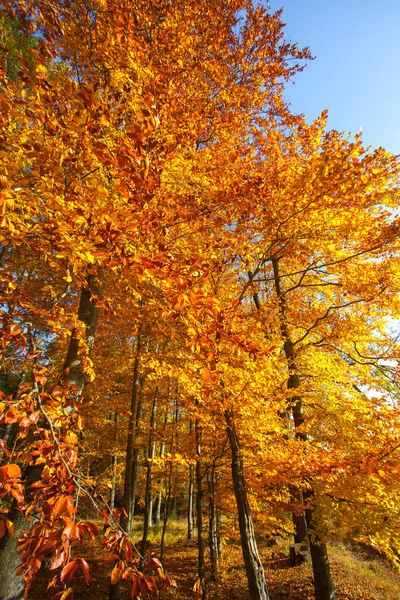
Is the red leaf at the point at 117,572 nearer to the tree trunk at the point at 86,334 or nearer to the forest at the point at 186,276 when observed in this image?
the forest at the point at 186,276

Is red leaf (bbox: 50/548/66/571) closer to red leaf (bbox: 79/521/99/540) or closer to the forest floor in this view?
red leaf (bbox: 79/521/99/540)

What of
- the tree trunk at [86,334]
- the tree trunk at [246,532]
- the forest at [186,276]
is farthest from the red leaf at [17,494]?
the tree trunk at [246,532]

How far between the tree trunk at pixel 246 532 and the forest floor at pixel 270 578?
4672mm

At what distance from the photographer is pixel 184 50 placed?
7.04m

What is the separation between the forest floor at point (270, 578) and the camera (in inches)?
318

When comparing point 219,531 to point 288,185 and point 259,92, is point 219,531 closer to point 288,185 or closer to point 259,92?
point 288,185

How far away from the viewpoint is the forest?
86.4 inches

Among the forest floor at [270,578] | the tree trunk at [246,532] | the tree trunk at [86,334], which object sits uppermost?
the tree trunk at [86,334]

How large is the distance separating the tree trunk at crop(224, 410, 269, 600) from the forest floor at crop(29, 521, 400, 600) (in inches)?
184

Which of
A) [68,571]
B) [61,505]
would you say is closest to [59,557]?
[68,571]

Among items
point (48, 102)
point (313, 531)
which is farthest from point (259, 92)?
point (313, 531)

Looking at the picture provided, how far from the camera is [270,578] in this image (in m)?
8.77

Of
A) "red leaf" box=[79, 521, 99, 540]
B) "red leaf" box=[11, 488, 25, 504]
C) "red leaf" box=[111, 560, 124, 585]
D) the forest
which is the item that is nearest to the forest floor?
the forest

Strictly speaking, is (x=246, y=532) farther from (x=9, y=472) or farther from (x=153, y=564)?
(x=9, y=472)
